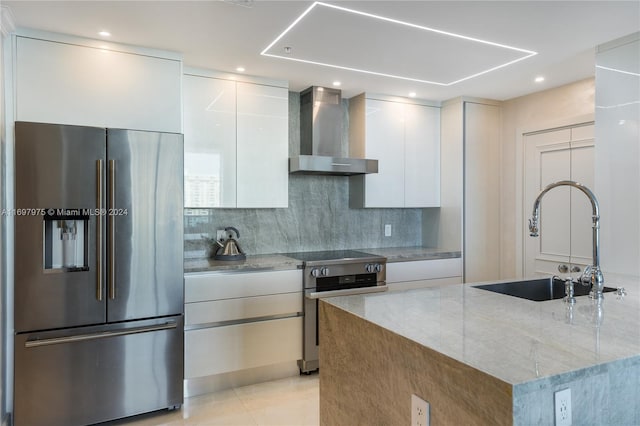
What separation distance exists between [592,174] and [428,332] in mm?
2892

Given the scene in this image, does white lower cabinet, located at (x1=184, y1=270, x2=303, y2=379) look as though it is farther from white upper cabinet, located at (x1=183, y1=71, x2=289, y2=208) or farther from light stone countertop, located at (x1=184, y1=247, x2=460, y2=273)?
white upper cabinet, located at (x1=183, y1=71, x2=289, y2=208)

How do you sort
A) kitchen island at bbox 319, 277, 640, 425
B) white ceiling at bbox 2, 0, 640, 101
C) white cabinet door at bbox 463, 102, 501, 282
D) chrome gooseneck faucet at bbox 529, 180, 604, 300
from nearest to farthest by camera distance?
kitchen island at bbox 319, 277, 640, 425, chrome gooseneck faucet at bbox 529, 180, 604, 300, white ceiling at bbox 2, 0, 640, 101, white cabinet door at bbox 463, 102, 501, 282

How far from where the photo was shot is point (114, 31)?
255 centimetres

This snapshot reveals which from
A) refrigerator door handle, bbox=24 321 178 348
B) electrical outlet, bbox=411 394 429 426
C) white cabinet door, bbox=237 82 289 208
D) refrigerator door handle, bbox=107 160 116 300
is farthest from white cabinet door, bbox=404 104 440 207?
electrical outlet, bbox=411 394 429 426

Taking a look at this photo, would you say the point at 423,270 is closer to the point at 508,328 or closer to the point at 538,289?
the point at 538,289

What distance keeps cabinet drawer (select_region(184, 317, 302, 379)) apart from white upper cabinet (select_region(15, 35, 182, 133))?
58.6 inches

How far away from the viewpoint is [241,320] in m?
3.15

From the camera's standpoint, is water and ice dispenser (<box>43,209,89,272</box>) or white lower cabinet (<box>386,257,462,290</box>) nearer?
water and ice dispenser (<box>43,209,89,272</box>)

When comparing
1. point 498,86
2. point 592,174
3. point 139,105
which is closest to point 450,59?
point 498,86

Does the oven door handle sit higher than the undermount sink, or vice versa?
the undermount sink

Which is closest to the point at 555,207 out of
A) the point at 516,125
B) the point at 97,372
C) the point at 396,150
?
the point at 516,125

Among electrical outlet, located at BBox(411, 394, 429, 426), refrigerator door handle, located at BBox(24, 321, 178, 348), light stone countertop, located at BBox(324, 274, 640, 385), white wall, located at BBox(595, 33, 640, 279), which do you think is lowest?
refrigerator door handle, located at BBox(24, 321, 178, 348)

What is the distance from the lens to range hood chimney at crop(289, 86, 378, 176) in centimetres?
371

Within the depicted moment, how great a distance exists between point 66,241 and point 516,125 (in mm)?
3986
